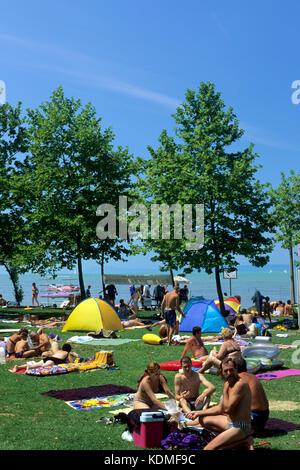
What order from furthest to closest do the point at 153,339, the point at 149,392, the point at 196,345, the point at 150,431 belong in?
1. the point at 153,339
2. the point at 196,345
3. the point at 149,392
4. the point at 150,431

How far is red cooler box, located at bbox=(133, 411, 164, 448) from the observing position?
707cm

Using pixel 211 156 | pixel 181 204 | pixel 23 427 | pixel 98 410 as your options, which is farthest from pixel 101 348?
pixel 211 156

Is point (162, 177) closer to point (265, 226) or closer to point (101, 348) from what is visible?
point (265, 226)

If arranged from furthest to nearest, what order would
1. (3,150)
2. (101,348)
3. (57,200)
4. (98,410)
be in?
(3,150) < (57,200) < (101,348) < (98,410)

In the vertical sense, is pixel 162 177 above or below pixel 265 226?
above

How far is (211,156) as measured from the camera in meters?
27.7

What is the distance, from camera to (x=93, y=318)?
21141mm

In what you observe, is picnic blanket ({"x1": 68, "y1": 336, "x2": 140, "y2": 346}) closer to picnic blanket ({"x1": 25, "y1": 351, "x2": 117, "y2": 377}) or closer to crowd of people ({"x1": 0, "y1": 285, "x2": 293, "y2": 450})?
crowd of people ({"x1": 0, "y1": 285, "x2": 293, "y2": 450})

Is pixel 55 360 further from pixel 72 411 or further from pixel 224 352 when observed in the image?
pixel 224 352

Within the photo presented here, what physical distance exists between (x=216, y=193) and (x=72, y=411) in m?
19.1

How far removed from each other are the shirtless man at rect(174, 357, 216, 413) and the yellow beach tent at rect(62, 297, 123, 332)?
39.4 ft

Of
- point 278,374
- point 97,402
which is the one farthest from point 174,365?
point 97,402

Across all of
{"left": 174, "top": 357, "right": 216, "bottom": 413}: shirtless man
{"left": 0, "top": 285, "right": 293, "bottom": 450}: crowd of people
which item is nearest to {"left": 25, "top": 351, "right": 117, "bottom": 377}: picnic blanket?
{"left": 0, "top": 285, "right": 293, "bottom": 450}: crowd of people

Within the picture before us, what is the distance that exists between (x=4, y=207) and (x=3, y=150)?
621 cm
